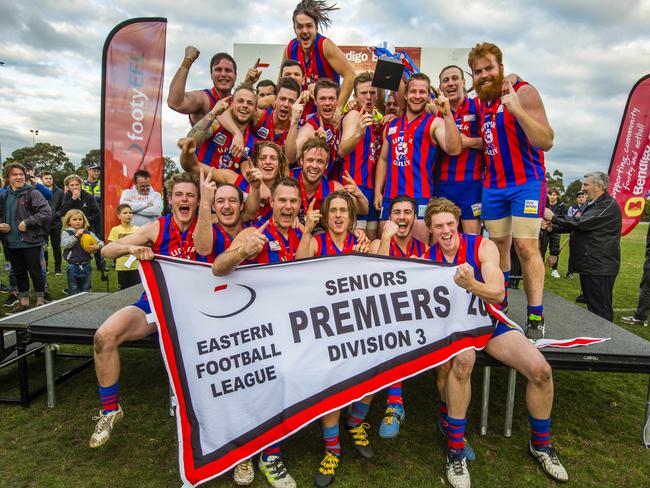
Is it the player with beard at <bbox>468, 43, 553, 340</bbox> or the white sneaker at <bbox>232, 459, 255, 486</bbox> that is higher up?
the player with beard at <bbox>468, 43, 553, 340</bbox>

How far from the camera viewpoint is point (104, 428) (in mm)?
2936

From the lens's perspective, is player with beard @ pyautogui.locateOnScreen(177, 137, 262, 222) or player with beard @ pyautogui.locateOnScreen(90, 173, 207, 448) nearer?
player with beard @ pyautogui.locateOnScreen(90, 173, 207, 448)

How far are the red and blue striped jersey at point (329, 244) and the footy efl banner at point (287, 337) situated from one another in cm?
20

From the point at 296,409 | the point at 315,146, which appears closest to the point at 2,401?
the point at 296,409

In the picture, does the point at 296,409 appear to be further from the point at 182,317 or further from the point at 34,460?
the point at 34,460

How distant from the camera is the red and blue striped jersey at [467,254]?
3129mm

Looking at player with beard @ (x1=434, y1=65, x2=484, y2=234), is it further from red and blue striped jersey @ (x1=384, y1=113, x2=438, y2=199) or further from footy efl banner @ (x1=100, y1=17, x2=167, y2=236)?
footy efl banner @ (x1=100, y1=17, x2=167, y2=236)

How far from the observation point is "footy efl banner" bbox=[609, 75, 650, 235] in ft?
29.5

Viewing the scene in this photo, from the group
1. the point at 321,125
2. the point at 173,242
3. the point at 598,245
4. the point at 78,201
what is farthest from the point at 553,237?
the point at 78,201

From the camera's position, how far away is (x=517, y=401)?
3.97 meters

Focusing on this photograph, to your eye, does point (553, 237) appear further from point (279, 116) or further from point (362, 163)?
point (279, 116)

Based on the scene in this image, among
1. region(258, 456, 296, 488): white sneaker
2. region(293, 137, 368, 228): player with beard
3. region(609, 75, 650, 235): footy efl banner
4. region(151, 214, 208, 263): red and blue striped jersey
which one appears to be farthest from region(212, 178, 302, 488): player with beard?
region(609, 75, 650, 235): footy efl banner

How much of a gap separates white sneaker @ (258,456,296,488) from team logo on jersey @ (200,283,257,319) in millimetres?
988

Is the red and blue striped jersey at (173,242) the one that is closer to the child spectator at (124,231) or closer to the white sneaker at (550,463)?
the child spectator at (124,231)
